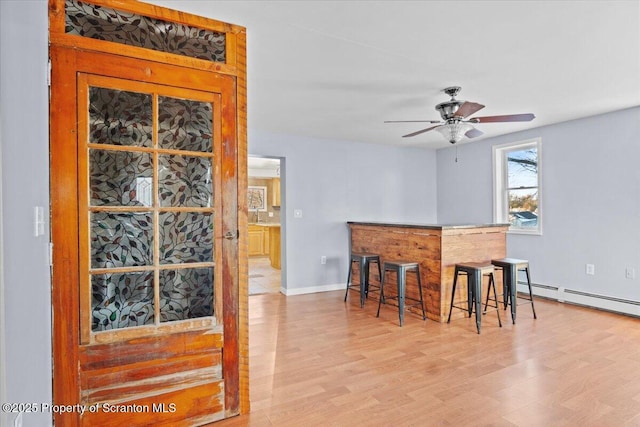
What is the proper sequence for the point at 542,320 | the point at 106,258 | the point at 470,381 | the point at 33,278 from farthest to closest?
1. the point at 542,320
2. the point at 470,381
3. the point at 106,258
4. the point at 33,278

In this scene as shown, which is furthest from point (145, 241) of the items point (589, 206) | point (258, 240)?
point (258, 240)

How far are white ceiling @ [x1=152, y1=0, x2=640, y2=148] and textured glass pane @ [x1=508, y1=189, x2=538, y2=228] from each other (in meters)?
1.26

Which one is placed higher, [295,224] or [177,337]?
[295,224]

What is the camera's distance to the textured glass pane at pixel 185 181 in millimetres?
1995

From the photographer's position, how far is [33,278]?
4.52 ft

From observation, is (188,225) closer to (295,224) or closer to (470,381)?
(470,381)

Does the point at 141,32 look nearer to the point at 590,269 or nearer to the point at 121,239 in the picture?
the point at 121,239

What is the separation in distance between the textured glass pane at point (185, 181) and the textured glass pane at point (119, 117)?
173mm

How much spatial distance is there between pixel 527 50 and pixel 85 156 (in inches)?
117

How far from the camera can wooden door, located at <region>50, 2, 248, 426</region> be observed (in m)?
1.74

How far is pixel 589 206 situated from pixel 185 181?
4.75m

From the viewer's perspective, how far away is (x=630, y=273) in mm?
4043

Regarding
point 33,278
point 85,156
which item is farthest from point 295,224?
point 33,278

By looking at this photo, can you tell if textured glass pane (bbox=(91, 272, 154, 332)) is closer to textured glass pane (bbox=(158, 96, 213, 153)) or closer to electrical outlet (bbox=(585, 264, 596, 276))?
textured glass pane (bbox=(158, 96, 213, 153))
